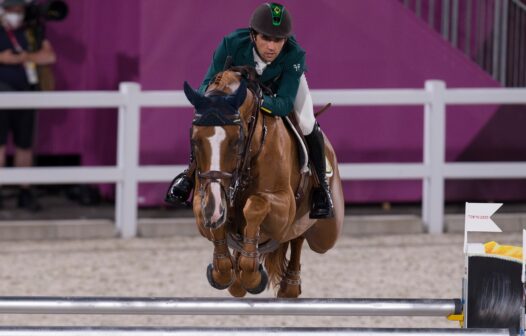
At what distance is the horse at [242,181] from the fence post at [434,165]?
21.5 feet

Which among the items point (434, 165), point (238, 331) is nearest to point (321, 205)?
point (238, 331)

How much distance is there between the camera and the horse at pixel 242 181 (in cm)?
491

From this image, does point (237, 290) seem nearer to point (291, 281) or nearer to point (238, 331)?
point (291, 281)

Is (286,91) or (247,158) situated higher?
Result: (286,91)

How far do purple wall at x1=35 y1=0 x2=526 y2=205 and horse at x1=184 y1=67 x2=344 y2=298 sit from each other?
656cm

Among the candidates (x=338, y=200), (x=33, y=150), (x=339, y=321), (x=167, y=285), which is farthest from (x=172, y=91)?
(x=338, y=200)

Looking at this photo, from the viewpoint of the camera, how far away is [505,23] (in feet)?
41.1

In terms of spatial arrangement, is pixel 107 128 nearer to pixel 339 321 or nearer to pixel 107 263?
pixel 107 263

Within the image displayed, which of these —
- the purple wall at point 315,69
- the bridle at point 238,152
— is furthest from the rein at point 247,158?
the purple wall at point 315,69

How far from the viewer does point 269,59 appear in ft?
17.1

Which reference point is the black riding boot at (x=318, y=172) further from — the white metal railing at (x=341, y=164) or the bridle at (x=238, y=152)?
the white metal railing at (x=341, y=164)

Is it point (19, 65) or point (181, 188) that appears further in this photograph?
point (19, 65)

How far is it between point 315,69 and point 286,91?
7.17m

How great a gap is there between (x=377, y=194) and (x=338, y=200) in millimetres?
6988
